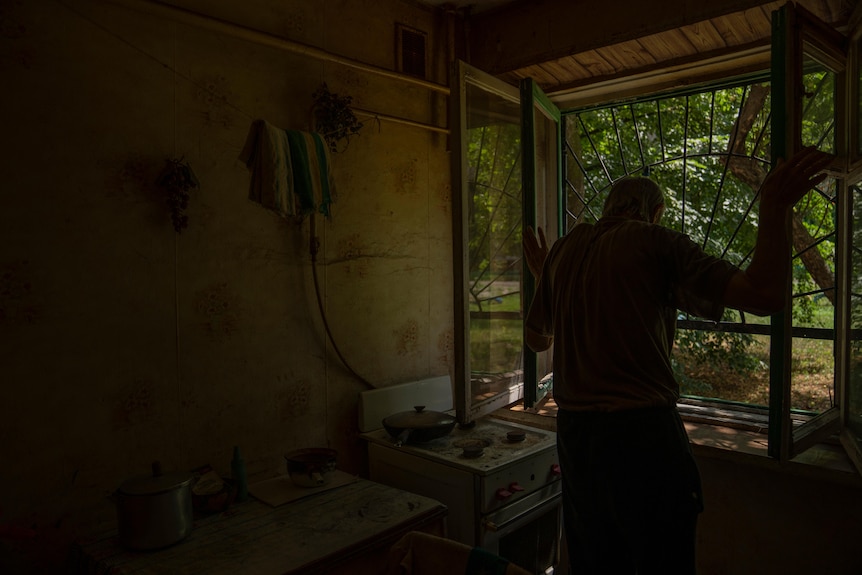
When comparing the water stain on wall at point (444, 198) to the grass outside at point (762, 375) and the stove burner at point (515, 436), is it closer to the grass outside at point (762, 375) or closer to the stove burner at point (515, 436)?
the stove burner at point (515, 436)

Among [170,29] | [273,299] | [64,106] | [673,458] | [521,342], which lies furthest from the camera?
[521,342]

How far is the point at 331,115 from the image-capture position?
7.34ft

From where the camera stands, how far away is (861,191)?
1885 millimetres

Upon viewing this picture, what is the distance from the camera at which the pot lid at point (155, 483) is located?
5.00 ft

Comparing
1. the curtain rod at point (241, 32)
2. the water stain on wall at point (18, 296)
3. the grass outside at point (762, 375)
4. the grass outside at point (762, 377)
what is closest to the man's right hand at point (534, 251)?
the curtain rod at point (241, 32)

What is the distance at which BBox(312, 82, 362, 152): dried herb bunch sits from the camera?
2236 millimetres

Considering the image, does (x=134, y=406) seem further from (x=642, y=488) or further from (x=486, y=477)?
(x=642, y=488)

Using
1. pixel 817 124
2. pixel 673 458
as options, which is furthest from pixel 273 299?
pixel 817 124

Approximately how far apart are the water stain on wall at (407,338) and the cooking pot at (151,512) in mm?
1177

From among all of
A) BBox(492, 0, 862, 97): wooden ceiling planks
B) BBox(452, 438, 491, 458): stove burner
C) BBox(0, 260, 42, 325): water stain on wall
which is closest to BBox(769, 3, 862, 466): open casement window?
BBox(492, 0, 862, 97): wooden ceiling planks

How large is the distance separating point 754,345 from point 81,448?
4.43 meters

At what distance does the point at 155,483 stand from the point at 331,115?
4.65 ft

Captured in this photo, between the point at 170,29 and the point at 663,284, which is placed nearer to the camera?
the point at 663,284

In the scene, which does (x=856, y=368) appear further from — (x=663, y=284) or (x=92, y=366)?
(x=92, y=366)
